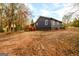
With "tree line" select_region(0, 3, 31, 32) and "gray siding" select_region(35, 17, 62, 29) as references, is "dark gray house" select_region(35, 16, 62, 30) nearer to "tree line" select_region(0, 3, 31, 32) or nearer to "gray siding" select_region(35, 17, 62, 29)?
"gray siding" select_region(35, 17, 62, 29)

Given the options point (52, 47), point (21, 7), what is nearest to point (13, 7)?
point (21, 7)

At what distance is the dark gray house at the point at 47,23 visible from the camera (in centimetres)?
143

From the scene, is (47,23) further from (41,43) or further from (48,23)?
(41,43)

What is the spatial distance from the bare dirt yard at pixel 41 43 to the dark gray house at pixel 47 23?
0.14 ft

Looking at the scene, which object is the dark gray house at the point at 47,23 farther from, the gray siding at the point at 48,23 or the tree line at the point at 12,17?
the tree line at the point at 12,17

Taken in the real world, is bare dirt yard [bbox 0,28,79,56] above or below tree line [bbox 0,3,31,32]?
below

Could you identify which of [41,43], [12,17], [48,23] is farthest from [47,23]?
[12,17]

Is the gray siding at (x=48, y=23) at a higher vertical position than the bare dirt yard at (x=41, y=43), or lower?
higher

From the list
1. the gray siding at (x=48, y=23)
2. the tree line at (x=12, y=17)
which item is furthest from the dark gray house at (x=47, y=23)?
the tree line at (x=12, y=17)

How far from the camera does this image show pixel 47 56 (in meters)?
1.40

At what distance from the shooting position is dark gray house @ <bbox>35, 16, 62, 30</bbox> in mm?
1429

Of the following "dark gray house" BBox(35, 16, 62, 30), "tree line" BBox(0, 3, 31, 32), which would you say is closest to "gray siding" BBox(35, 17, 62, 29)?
"dark gray house" BBox(35, 16, 62, 30)

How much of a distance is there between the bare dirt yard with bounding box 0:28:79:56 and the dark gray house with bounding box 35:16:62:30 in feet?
0.14

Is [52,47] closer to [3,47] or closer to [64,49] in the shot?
[64,49]
